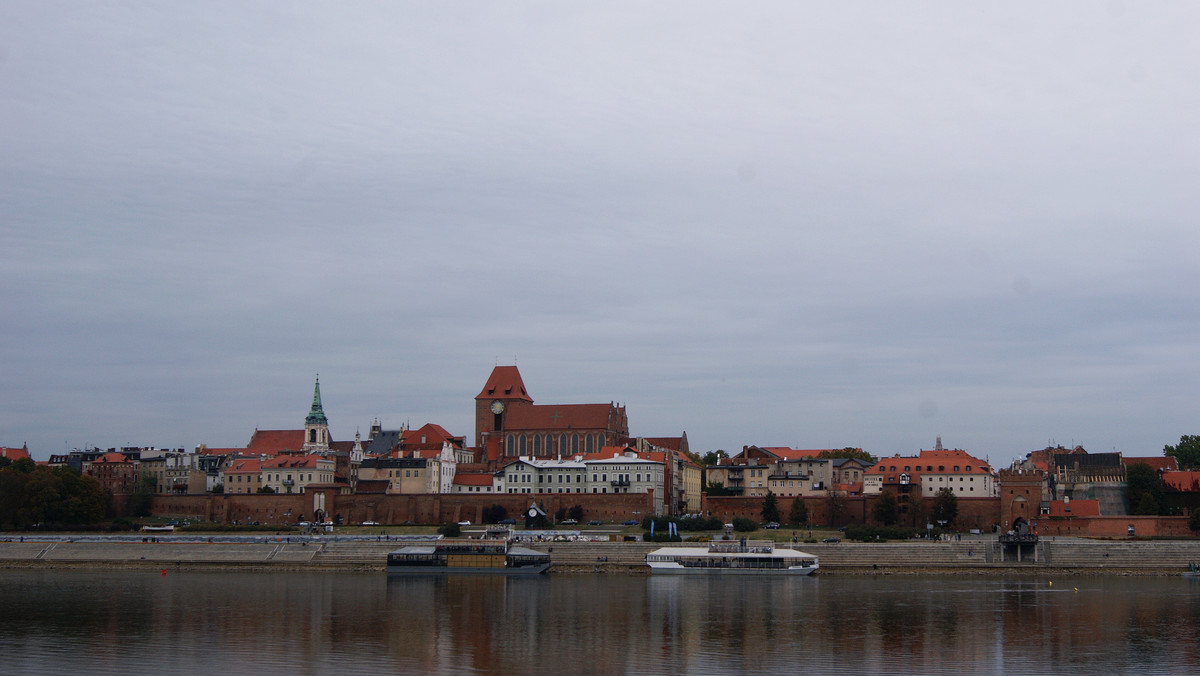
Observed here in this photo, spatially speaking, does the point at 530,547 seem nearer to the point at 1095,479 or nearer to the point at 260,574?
the point at 260,574

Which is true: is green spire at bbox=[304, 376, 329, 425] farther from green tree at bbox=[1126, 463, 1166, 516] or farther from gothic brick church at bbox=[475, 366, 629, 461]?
green tree at bbox=[1126, 463, 1166, 516]

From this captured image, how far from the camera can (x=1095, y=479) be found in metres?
93.2

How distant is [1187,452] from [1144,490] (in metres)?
32.4

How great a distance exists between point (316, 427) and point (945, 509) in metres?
62.6

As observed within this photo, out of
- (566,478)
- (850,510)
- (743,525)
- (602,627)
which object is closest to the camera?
(602,627)

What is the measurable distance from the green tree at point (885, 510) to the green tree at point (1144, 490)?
17.4 m

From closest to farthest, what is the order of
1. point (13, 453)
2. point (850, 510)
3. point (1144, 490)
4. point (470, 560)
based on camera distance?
1. point (470, 560)
2. point (1144, 490)
3. point (850, 510)
4. point (13, 453)

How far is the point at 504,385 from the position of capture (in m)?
117

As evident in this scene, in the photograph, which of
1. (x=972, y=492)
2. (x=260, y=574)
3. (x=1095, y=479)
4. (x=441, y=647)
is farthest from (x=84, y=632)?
(x=1095, y=479)

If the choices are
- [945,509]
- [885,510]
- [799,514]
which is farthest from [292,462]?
[945,509]

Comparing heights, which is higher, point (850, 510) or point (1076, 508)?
point (1076, 508)

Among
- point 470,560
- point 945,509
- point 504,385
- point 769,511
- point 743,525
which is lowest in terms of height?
point 470,560

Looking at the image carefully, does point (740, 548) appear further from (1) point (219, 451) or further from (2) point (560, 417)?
(1) point (219, 451)

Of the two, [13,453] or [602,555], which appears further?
[13,453]
